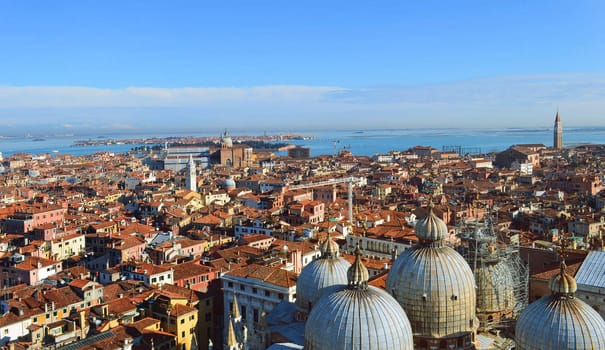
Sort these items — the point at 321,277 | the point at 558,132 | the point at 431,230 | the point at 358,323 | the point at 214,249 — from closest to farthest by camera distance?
the point at 358,323 → the point at 431,230 → the point at 321,277 → the point at 214,249 → the point at 558,132

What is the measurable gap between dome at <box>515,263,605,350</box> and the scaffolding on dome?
4.03 meters

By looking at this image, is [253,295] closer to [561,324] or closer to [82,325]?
[82,325]

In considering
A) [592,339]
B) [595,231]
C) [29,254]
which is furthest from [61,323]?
[595,231]

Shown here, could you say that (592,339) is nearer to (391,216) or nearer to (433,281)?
(433,281)

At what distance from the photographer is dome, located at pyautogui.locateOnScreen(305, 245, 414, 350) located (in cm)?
990

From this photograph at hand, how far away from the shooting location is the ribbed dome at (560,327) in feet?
32.7

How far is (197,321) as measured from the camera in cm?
2033

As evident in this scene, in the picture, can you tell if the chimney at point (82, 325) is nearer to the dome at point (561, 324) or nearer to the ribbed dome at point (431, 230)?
the ribbed dome at point (431, 230)

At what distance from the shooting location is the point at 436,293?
39.5 feet

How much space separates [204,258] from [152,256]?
106 inches

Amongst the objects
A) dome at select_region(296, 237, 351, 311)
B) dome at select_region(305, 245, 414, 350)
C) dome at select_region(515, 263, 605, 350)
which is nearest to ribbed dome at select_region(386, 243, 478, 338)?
dome at select_region(515, 263, 605, 350)

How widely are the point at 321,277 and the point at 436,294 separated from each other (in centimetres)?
335

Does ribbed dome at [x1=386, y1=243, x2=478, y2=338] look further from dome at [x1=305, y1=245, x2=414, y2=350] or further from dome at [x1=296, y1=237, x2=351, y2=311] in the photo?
dome at [x1=296, y1=237, x2=351, y2=311]

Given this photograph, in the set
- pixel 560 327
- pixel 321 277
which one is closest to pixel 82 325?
pixel 321 277
